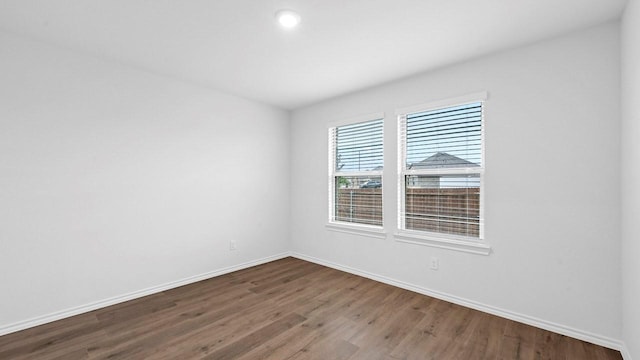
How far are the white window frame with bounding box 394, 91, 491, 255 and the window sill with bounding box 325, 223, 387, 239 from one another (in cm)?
23

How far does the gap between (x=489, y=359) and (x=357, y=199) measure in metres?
2.36

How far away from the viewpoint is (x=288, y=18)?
7.11 ft

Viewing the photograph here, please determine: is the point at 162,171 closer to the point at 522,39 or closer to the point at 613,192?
the point at 522,39

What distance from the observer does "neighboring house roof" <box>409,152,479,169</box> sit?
9.85 feet

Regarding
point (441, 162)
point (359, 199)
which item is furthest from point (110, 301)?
point (441, 162)

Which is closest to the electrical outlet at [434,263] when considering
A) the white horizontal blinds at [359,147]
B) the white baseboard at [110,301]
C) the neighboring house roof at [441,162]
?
the neighboring house roof at [441,162]

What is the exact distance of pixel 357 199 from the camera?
4.05m

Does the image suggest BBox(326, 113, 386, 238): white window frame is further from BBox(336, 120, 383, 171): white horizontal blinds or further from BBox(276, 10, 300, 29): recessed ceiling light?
BBox(276, 10, 300, 29): recessed ceiling light

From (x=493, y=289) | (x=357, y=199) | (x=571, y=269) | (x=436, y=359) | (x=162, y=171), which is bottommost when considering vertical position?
(x=436, y=359)

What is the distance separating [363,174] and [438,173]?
41.0 inches

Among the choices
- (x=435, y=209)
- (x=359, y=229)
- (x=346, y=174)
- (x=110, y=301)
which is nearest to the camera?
(x=110, y=301)

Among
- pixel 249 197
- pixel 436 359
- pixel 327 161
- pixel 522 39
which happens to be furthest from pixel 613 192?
pixel 249 197

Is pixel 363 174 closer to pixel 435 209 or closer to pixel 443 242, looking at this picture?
pixel 435 209

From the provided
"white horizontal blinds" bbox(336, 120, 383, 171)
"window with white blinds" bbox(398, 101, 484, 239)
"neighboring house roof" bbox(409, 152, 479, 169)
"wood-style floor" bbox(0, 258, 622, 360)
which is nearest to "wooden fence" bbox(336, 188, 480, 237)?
"window with white blinds" bbox(398, 101, 484, 239)
